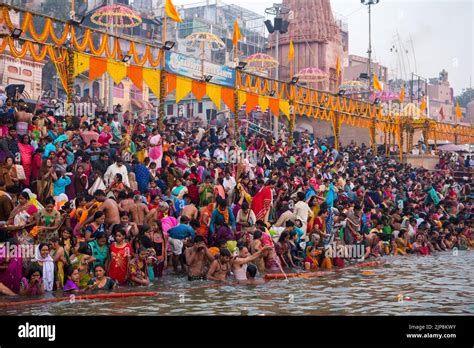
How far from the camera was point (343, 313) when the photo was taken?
389 inches

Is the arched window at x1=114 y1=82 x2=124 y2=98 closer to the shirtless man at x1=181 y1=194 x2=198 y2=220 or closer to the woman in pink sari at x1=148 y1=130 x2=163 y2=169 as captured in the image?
the woman in pink sari at x1=148 y1=130 x2=163 y2=169

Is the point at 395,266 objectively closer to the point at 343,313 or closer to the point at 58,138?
the point at 343,313

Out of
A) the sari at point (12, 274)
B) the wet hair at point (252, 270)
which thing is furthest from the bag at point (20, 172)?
the wet hair at point (252, 270)

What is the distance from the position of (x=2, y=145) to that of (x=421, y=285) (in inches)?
346

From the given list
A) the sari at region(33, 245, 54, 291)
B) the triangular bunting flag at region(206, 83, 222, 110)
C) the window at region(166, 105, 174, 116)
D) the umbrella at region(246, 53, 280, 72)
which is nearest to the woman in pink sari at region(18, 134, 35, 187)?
the sari at region(33, 245, 54, 291)

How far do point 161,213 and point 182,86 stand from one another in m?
8.82

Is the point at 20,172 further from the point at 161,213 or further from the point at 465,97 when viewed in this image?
the point at 465,97

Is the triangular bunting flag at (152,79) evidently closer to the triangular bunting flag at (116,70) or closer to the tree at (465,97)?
the triangular bunting flag at (116,70)

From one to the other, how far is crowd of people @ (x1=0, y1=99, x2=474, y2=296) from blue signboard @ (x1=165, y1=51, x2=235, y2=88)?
424 centimetres

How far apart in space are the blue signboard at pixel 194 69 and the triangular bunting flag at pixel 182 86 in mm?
3471

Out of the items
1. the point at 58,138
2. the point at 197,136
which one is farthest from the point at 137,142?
the point at 197,136

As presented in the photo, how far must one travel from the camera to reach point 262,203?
1591 centimetres

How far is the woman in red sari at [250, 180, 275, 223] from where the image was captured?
15883 millimetres

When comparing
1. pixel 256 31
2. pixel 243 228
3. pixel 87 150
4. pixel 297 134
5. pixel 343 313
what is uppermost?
pixel 256 31
